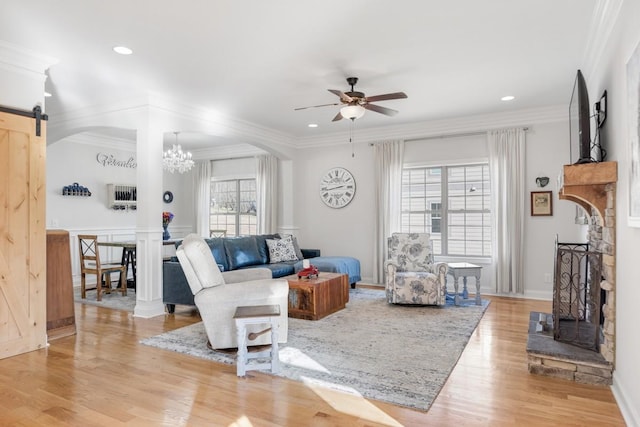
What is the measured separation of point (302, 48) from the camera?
3619mm

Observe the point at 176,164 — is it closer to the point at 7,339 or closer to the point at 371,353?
the point at 7,339

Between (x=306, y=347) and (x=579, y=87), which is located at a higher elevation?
(x=579, y=87)

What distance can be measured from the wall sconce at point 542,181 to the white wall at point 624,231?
2.88 metres

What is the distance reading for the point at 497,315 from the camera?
484cm

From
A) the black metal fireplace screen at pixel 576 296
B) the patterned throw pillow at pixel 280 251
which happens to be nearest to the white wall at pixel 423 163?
the patterned throw pillow at pixel 280 251

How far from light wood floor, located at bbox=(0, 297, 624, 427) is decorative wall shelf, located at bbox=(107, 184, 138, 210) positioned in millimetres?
4469

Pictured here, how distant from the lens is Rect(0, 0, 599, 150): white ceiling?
2961 millimetres

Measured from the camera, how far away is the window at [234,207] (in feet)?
28.6

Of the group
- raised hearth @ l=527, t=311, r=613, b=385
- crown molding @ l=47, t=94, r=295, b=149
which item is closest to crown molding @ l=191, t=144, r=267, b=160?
crown molding @ l=47, t=94, r=295, b=149

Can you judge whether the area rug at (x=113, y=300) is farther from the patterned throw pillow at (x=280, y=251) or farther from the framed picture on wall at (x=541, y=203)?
the framed picture on wall at (x=541, y=203)

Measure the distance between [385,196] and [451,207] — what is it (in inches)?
42.5

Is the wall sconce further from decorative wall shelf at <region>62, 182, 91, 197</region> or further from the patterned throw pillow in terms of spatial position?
decorative wall shelf at <region>62, 182, 91, 197</region>

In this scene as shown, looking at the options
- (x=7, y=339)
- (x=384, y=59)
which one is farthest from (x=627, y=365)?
(x=7, y=339)

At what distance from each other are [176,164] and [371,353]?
481cm
